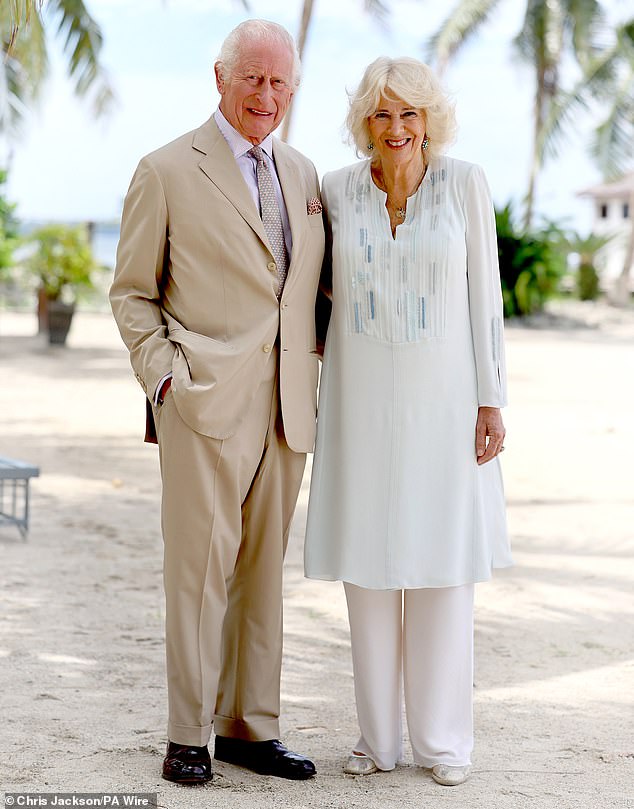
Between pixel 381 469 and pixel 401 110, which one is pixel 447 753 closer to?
pixel 381 469

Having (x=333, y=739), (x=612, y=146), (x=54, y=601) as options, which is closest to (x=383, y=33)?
(x=612, y=146)

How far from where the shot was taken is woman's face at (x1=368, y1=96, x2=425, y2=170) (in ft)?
10.6

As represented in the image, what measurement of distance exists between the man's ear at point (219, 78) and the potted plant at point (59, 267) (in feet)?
42.2

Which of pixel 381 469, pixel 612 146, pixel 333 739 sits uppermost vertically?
pixel 612 146

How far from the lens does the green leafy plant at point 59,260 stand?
15891 millimetres

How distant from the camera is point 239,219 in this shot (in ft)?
10.6

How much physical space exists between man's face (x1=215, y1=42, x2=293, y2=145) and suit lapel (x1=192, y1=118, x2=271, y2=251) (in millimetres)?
76

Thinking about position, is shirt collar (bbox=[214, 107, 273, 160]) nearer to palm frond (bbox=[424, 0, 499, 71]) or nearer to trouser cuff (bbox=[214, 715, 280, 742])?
trouser cuff (bbox=[214, 715, 280, 742])

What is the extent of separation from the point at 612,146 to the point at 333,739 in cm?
2914

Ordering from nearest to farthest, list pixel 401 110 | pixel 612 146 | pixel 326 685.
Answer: pixel 401 110 → pixel 326 685 → pixel 612 146

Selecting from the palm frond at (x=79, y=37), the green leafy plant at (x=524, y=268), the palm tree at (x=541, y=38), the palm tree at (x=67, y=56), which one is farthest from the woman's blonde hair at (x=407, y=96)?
the palm tree at (x=541, y=38)

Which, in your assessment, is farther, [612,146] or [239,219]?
[612,146]

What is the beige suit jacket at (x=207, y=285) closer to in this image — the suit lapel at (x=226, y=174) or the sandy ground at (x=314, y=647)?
the suit lapel at (x=226, y=174)

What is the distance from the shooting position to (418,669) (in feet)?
11.4
